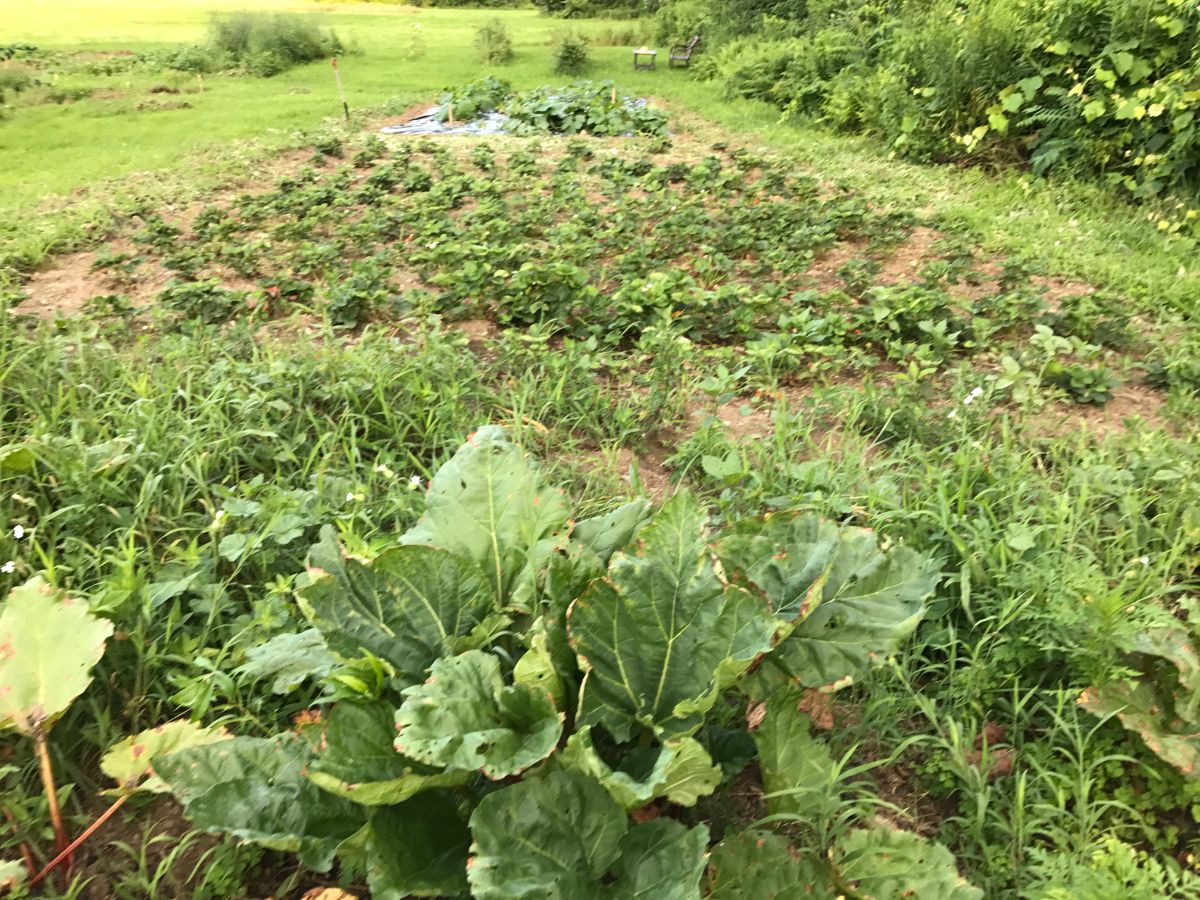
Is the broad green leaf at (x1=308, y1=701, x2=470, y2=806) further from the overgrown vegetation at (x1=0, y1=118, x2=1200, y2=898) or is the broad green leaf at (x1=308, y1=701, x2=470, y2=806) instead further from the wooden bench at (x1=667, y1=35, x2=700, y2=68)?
the wooden bench at (x1=667, y1=35, x2=700, y2=68)

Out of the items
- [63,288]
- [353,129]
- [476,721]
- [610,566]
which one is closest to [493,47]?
[353,129]

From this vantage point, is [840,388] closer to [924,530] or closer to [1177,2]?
[924,530]

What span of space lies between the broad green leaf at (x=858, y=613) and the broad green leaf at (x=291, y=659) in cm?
90

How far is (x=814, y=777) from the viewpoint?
4.37ft

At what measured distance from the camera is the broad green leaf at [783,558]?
1457 millimetres

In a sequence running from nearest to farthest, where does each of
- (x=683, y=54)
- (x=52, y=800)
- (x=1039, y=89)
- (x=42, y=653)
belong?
(x=52, y=800)
(x=42, y=653)
(x=1039, y=89)
(x=683, y=54)

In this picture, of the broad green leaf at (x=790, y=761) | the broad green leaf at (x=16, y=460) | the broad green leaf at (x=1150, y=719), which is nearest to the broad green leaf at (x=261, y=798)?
the broad green leaf at (x=790, y=761)

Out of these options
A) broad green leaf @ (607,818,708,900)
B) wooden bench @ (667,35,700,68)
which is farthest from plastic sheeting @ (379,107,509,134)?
broad green leaf @ (607,818,708,900)

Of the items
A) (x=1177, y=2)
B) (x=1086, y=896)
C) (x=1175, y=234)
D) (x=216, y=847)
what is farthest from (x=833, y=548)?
(x=1177, y=2)

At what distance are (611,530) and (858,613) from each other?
0.51 metres

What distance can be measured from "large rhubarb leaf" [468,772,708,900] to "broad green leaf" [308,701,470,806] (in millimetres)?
136

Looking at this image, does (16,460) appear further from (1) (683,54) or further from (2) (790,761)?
(1) (683,54)

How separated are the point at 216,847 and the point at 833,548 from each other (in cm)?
126

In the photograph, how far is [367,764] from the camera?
116cm
